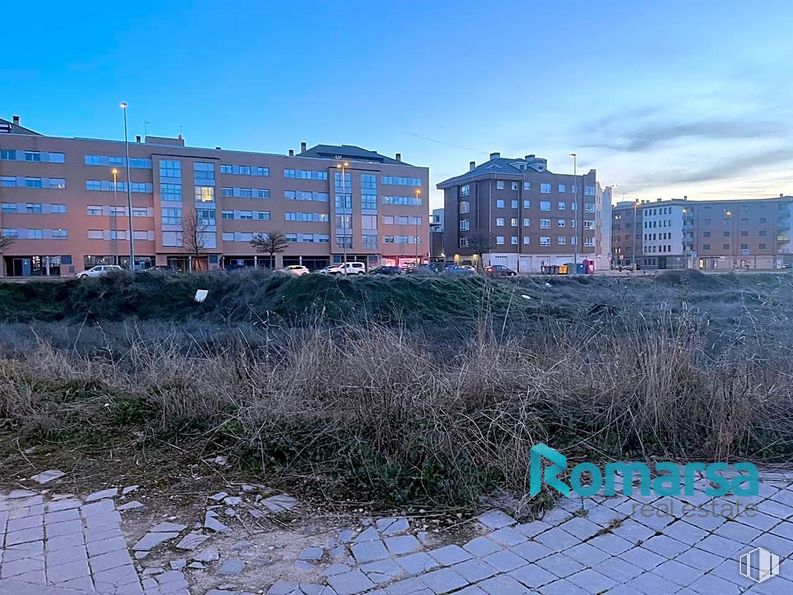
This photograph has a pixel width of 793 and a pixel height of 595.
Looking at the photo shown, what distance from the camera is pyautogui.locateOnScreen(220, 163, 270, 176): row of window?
6725 centimetres

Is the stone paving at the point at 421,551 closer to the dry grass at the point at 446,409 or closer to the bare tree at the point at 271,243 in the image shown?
the dry grass at the point at 446,409

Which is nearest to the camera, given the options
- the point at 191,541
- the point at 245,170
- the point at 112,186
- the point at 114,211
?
the point at 191,541

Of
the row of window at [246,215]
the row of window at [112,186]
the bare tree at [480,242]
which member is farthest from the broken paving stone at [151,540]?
the bare tree at [480,242]

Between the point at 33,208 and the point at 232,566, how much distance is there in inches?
2708

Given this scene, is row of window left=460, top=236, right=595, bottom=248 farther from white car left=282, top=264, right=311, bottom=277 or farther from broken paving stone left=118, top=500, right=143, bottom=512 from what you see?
broken paving stone left=118, top=500, right=143, bottom=512

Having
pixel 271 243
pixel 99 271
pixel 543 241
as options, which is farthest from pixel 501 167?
pixel 99 271

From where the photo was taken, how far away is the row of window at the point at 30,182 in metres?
57.6

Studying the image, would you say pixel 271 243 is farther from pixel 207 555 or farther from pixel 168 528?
pixel 207 555

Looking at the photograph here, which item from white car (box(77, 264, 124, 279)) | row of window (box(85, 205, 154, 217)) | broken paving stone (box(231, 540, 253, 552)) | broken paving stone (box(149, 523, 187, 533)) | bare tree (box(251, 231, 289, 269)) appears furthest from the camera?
bare tree (box(251, 231, 289, 269))

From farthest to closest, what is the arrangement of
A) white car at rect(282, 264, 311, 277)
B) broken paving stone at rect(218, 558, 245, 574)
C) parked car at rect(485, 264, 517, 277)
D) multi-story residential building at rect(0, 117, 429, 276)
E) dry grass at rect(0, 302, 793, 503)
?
1. multi-story residential building at rect(0, 117, 429, 276)
2. white car at rect(282, 264, 311, 277)
3. parked car at rect(485, 264, 517, 277)
4. dry grass at rect(0, 302, 793, 503)
5. broken paving stone at rect(218, 558, 245, 574)

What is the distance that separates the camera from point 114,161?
204 feet

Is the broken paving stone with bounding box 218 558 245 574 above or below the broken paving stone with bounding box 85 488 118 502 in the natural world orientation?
above

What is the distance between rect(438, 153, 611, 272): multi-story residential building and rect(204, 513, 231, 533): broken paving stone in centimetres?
7130

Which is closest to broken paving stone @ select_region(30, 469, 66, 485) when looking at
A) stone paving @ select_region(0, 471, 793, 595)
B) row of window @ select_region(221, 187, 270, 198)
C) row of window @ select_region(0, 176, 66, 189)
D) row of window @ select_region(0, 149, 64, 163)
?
stone paving @ select_region(0, 471, 793, 595)
